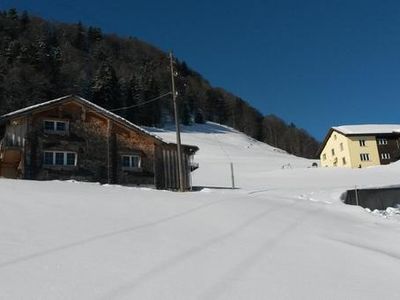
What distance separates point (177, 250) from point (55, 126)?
23.6m

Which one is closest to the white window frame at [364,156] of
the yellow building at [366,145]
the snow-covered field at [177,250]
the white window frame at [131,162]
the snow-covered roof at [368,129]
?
the yellow building at [366,145]

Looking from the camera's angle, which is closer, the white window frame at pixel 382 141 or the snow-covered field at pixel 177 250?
the snow-covered field at pixel 177 250

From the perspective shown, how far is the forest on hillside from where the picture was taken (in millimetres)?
95081

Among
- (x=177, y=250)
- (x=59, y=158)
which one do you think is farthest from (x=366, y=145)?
(x=177, y=250)

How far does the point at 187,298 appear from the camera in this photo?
230 inches

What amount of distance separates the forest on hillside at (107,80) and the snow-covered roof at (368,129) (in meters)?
27.5

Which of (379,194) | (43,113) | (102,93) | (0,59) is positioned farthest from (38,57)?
(379,194)

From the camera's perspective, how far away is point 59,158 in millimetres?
29469

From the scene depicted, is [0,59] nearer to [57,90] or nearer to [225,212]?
[57,90]

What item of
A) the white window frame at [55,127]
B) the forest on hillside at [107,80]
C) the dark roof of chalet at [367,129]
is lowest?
the white window frame at [55,127]

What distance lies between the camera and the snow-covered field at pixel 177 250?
617cm

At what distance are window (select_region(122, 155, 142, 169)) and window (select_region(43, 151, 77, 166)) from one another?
324cm

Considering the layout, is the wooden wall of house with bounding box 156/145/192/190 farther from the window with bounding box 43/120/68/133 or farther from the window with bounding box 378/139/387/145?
the window with bounding box 378/139/387/145

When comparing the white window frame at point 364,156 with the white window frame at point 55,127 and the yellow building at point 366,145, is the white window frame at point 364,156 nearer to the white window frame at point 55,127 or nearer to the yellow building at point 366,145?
the yellow building at point 366,145
